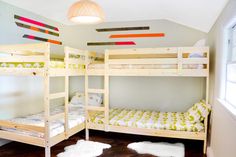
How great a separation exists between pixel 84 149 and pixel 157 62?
1.82 m

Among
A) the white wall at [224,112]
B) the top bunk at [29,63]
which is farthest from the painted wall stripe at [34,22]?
the white wall at [224,112]

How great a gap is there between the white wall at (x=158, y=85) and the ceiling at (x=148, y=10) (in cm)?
17

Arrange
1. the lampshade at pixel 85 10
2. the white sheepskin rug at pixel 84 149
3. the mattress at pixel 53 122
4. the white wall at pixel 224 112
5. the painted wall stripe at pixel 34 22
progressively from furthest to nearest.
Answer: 1. the painted wall stripe at pixel 34 22
2. the white sheepskin rug at pixel 84 149
3. the mattress at pixel 53 122
4. the lampshade at pixel 85 10
5. the white wall at pixel 224 112

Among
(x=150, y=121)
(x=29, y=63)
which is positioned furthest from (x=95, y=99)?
Result: (x=29, y=63)

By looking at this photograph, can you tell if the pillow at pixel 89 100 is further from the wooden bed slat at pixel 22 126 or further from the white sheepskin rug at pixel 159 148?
the wooden bed slat at pixel 22 126

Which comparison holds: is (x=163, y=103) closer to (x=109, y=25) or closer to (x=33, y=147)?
(x=109, y=25)

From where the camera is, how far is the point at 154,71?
3.26 m

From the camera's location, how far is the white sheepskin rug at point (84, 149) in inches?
117

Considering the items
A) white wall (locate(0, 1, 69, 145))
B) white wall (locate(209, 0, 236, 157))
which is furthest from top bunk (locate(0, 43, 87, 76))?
white wall (locate(209, 0, 236, 157))

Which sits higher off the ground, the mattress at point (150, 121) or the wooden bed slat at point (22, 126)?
the wooden bed slat at point (22, 126)

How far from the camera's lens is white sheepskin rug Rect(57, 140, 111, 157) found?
2.96 metres

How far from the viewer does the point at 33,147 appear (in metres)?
3.23

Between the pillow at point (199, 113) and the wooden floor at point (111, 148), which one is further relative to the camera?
the pillow at point (199, 113)

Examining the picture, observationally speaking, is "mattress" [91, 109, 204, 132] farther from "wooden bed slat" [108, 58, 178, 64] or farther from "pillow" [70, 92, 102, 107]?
"wooden bed slat" [108, 58, 178, 64]
